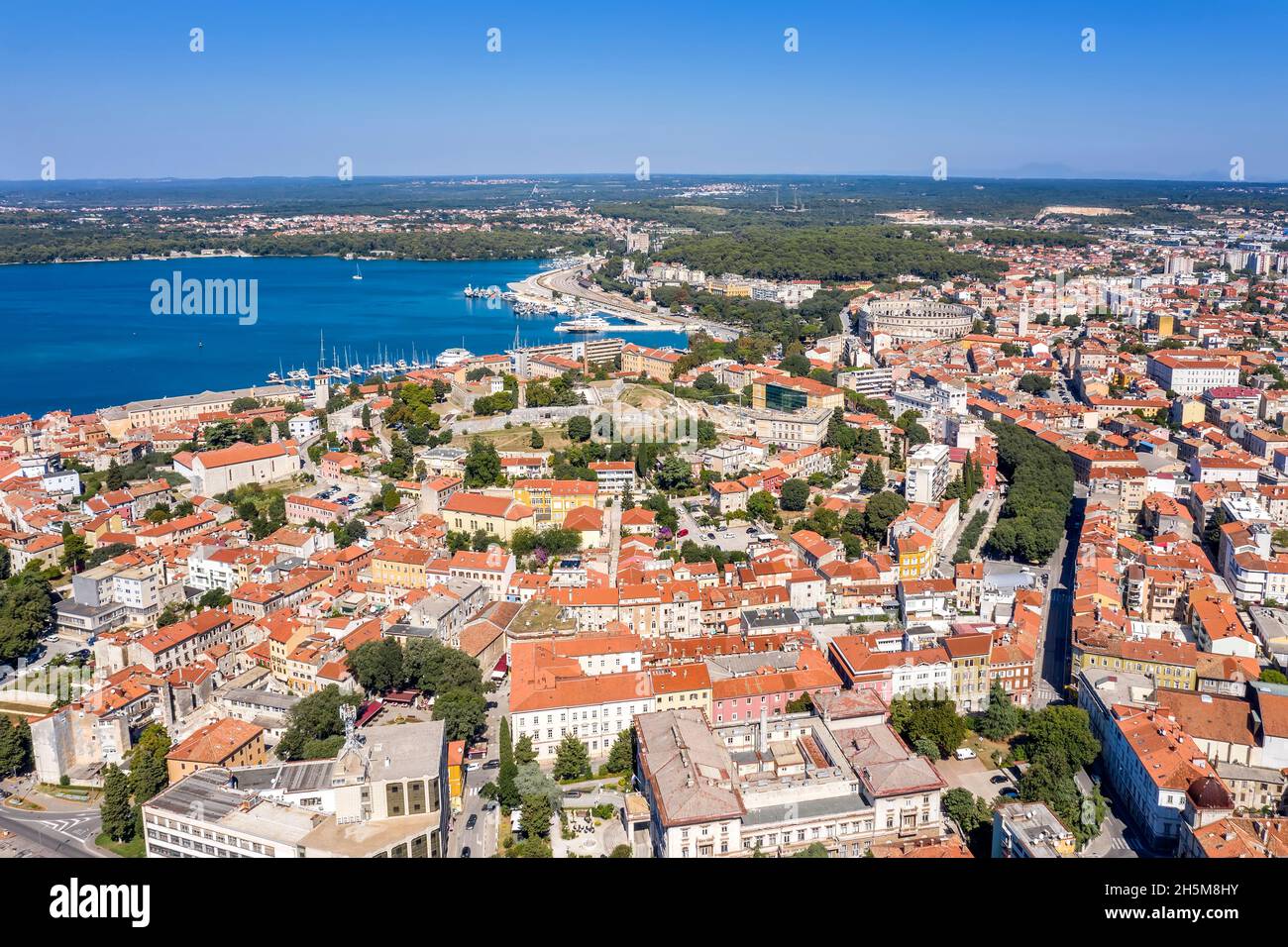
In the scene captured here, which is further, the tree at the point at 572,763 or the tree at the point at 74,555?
the tree at the point at 74,555

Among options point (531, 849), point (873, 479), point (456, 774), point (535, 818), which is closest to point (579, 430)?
point (873, 479)

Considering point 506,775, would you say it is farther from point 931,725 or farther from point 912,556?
point 912,556

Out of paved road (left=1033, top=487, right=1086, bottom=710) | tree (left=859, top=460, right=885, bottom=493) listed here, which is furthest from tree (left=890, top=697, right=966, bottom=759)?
tree (left=859, top=460, right=885, bottom=493)

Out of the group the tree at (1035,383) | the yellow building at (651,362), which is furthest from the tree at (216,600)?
the tree at (1035,383)

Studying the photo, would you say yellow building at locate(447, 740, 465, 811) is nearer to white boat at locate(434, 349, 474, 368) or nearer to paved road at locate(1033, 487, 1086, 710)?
paved road at locate(1033, 487, 1086, 710)

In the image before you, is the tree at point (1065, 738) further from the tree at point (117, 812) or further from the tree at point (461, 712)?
the tree at point (117, 812)
